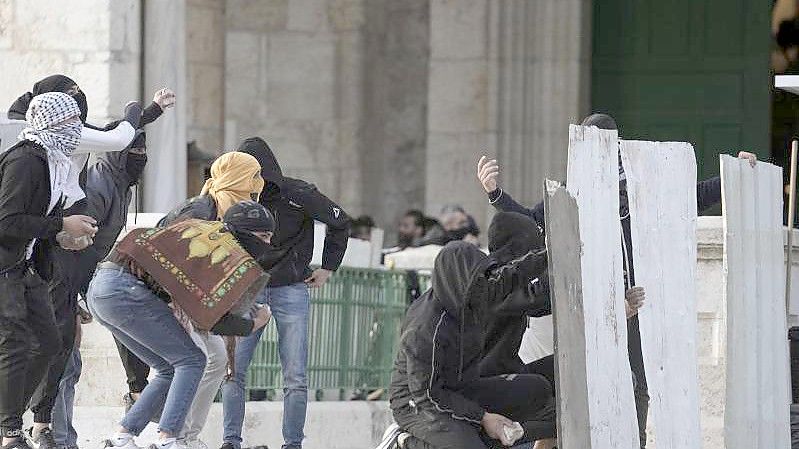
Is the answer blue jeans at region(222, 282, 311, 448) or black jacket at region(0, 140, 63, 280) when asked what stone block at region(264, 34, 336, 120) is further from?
black jacket at region(0, 140, 63, 280)

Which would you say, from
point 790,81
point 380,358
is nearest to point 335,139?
point 380,358

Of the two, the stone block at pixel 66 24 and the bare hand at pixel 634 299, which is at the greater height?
the stone block at pixel 66 24

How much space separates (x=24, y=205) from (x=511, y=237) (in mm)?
2143

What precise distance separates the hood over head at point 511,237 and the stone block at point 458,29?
11780 mm

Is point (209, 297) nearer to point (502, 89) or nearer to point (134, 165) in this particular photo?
point (134, 165)

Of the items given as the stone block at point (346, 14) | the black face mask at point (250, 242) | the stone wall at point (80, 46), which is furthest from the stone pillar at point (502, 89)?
the black face mask at point (250, 242)

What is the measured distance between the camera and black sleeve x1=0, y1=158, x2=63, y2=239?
10.1m

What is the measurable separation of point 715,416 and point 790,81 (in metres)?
2.53

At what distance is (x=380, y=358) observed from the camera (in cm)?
1531

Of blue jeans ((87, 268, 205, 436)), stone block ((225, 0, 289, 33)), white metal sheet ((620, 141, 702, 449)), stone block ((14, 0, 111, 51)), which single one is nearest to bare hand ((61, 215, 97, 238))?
blue jeans ((87, 268, 205, 436))

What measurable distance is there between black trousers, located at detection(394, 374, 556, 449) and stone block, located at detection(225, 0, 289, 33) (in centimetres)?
1284

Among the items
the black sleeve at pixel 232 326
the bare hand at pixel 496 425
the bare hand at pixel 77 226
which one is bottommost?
the bare hand at pixel 496 425

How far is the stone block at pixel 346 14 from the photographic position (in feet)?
74.2

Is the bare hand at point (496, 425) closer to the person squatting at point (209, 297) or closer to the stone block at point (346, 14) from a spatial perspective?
the person squatting at point (209, 297)
